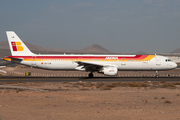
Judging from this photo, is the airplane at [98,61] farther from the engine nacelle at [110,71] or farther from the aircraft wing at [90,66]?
the engine nacelle at [110,71]

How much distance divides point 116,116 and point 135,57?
27.1 metres

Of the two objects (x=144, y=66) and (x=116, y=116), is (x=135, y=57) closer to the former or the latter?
(x=144, y=66)

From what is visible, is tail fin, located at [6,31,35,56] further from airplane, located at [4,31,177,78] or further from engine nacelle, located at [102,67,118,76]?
engine nacelle, located at [102,67,118,76]

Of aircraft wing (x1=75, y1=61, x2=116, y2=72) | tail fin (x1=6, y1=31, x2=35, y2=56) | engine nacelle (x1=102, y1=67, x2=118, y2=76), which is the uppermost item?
tail fin (x1=6, y1=31, x2=35, y2=56)

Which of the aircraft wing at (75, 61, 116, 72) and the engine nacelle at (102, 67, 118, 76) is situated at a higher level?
the aircraft wing at (75, 61, 116, 72)

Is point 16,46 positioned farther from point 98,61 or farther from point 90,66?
point 98,61

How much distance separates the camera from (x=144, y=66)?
1465 inches

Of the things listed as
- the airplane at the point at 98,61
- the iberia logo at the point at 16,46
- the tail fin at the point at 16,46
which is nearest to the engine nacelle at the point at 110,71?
the airplane at the point at 98,61

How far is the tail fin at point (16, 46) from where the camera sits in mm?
38250

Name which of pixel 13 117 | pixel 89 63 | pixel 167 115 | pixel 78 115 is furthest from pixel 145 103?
pixel 89 63

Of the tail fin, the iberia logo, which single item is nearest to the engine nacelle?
the tail fin

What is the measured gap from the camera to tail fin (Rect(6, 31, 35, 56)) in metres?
38.2

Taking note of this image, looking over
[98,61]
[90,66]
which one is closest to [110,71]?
[90,66]

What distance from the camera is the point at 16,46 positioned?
126 feet
